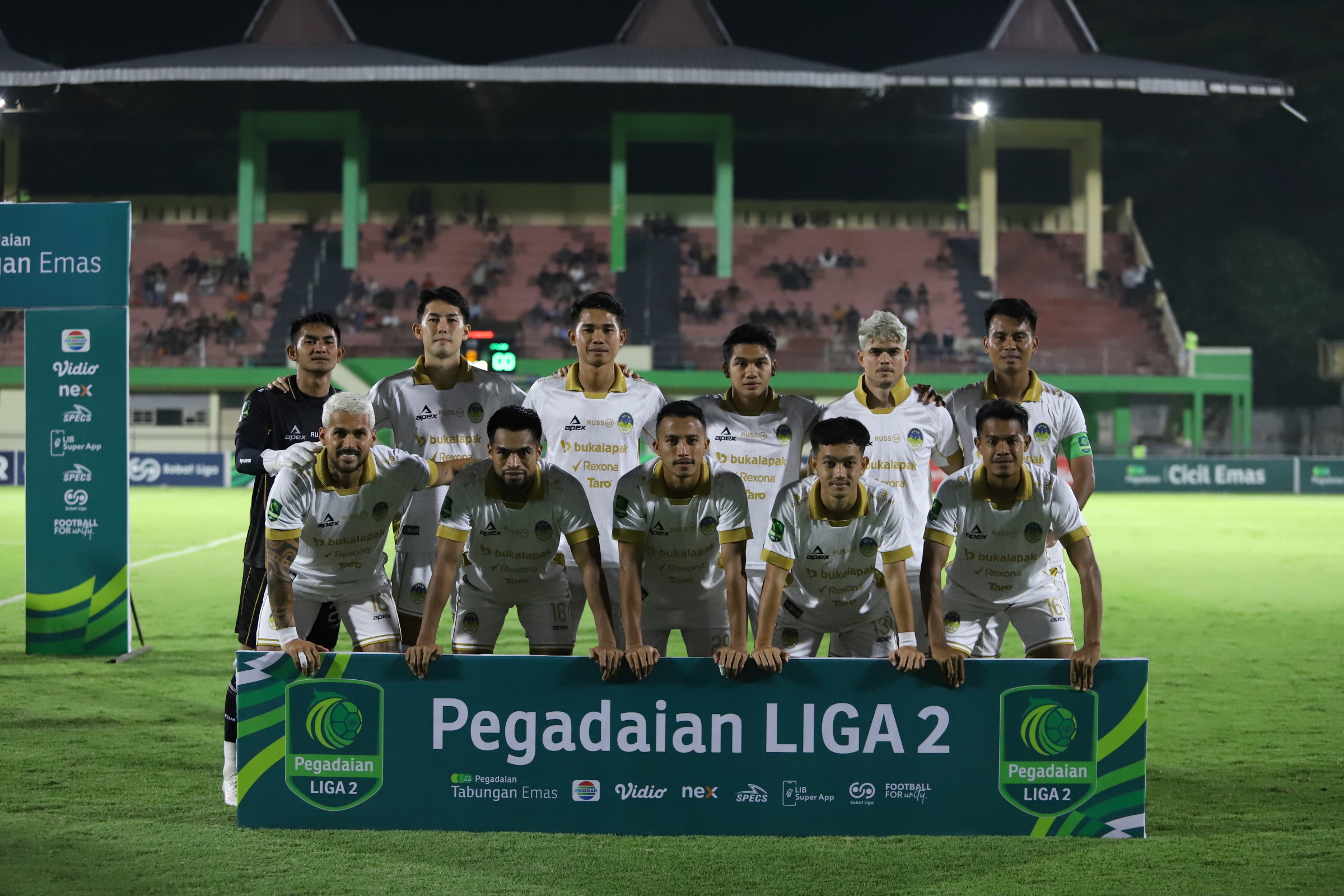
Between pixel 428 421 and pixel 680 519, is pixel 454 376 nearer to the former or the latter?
pixel 428 421

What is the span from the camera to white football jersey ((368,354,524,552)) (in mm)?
6824

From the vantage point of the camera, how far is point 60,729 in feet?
24.6

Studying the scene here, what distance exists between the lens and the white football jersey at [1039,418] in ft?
21.5

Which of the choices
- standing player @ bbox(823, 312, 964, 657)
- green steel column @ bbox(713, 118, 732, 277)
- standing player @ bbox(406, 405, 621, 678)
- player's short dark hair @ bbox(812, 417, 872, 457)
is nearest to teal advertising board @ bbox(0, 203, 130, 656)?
standing player @ bbox(406, 405, 621, 678)

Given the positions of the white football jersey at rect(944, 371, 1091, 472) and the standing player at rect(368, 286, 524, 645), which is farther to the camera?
the standing player at rect(368, 286, 524, 645)

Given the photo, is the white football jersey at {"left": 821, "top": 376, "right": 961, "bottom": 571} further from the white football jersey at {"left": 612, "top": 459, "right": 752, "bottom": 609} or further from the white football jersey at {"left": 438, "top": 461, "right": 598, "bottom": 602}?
the white football jersey at {"left": 438, "top": 461, "right": 598, "bottom": 602}

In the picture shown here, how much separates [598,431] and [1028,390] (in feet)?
6.84

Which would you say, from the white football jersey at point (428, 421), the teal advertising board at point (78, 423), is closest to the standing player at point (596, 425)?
the white football jersey at point (428, 421)

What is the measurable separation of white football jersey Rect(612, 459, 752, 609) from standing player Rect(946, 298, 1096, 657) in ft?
4.41

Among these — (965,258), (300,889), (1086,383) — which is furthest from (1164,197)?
(300,889)

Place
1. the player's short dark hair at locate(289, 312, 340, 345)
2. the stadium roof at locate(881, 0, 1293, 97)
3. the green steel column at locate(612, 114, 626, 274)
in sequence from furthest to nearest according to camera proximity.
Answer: the green steel column at locate(612, 114, 626, 274) < the stadium roof at locate(881, 0, 1293, 97) < the player's short dark hair at locate(289, 312, 340, 345)

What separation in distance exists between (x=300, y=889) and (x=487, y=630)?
5.45 feet

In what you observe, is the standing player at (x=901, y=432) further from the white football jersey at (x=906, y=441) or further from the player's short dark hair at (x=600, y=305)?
the player's short dark hair at (x=600, y=305)

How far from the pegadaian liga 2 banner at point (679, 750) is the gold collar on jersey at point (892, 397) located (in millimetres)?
1516
